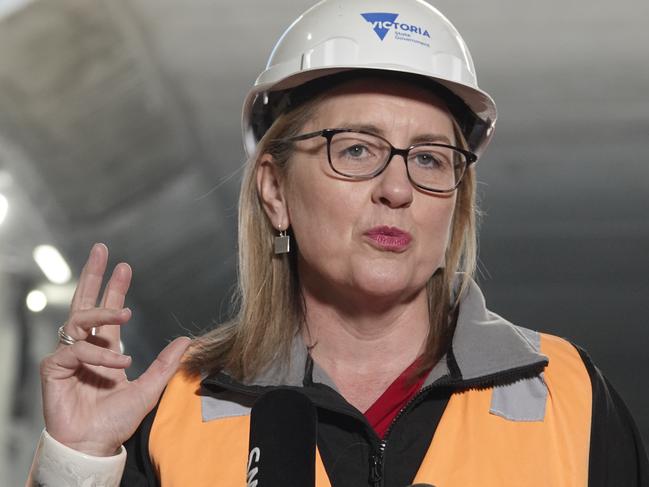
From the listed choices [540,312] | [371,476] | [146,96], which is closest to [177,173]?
[146,96]

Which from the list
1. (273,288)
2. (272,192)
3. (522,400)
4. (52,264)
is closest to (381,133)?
(272,192)

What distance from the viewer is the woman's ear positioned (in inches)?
96.4

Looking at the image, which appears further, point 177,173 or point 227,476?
point 177,173

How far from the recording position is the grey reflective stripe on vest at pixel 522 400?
6.98ft

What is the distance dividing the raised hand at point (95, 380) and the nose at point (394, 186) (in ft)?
1.55

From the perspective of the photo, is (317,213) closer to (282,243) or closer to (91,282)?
(282,243)

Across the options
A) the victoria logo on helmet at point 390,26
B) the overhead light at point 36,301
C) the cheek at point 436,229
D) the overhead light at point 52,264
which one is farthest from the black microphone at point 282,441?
the overhead light at point 52,264

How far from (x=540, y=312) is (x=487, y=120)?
6.25 meters

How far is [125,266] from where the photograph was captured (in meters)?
2.18

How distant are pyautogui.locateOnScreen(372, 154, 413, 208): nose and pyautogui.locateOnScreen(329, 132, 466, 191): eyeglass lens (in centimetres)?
2

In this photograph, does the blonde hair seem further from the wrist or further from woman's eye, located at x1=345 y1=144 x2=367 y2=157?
the wrist

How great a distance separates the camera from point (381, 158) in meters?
2.25

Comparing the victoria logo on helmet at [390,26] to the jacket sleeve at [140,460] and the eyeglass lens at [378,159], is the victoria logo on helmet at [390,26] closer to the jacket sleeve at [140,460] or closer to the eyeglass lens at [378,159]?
the eyeglass lens at [378,159]

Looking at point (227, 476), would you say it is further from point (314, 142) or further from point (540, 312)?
point (540, 312)
